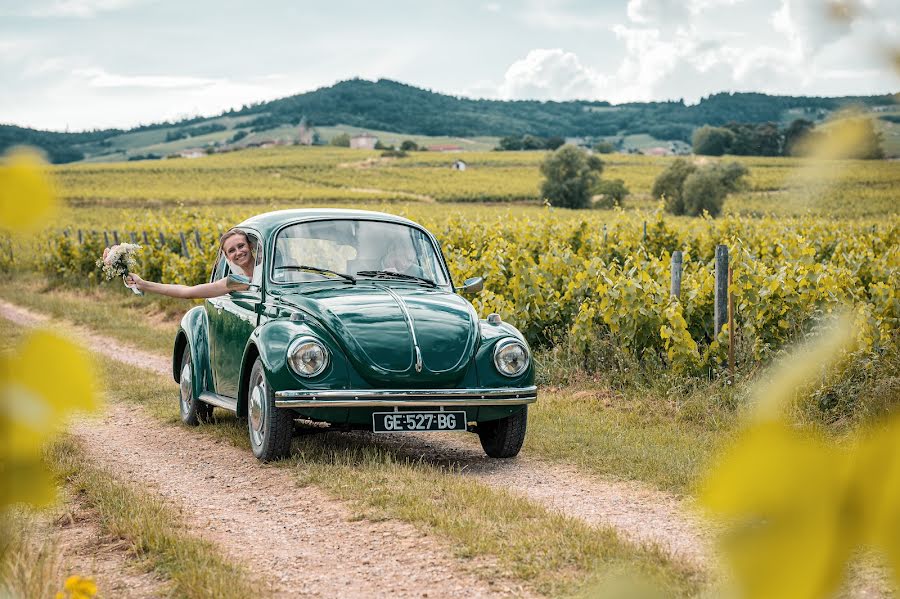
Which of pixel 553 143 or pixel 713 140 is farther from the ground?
pixel 713 140

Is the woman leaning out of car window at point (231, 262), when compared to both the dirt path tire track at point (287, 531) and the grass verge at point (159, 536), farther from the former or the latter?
the grass verge at point (159, 536)

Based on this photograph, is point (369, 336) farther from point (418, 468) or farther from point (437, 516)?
point (437, 516)

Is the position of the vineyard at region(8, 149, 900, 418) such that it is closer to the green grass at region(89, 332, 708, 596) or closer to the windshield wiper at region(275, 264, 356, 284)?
the green grass at region(89, 332, 708, 596)

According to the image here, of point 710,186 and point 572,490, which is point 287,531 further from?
point 710,186

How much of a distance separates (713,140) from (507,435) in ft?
18.5

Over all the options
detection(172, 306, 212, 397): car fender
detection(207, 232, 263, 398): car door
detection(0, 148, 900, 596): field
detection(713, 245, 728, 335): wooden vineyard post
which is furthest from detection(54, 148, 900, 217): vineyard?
detection(713, 245, 728, 335): wooden vineyard post

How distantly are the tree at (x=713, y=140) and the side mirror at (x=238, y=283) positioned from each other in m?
5.88

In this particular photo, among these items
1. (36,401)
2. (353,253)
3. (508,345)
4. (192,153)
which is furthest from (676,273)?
(192,153)

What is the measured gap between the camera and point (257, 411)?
677 cm

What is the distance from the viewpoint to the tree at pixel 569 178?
7519 centimetres

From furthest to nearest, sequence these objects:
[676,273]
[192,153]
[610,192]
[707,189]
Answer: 1. [192,153]
2. [610,192]
3. [676,273]
4. [707,189]

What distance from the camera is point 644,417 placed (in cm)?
845

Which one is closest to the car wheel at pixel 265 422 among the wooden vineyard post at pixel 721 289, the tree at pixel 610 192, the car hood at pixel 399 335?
the car hood at pixel 399 335

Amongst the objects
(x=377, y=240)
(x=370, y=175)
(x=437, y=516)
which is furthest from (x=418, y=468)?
(x=370, y=175)
